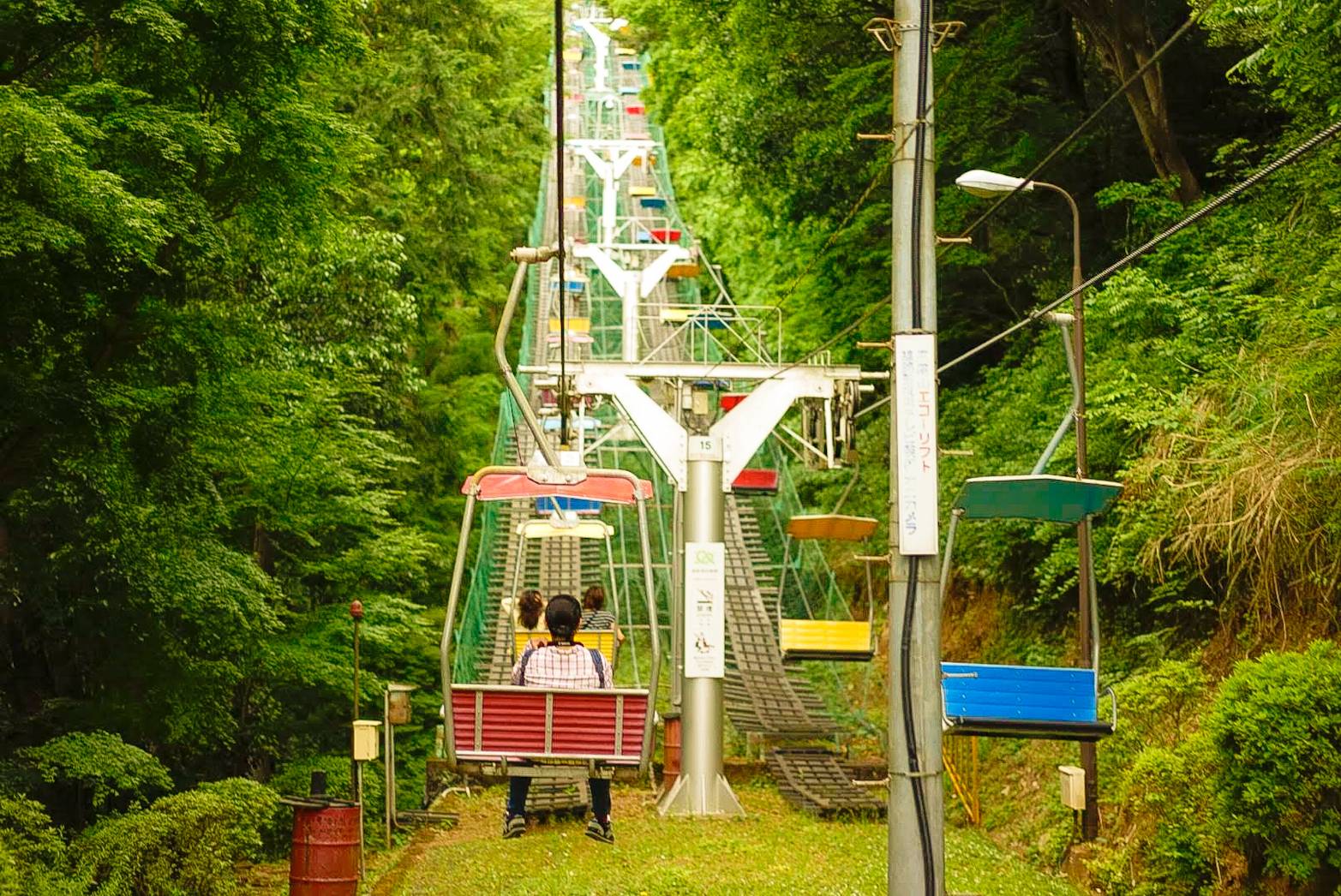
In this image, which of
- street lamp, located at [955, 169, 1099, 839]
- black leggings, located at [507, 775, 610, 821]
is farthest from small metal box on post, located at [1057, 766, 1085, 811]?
black leggings, located at [507, 775, 610, 821]

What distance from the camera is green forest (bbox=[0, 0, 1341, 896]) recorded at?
41.2 feet

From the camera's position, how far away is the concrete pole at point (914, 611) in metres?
8.64

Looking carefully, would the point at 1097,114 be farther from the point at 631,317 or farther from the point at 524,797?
the point at 631,317

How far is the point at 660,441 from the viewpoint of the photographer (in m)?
→ 16.5

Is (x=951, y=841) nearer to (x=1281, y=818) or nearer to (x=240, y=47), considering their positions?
(x=1281, y=818)

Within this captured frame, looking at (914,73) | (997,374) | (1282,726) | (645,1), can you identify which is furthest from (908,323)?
(645,1)

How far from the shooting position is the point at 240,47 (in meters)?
14.2

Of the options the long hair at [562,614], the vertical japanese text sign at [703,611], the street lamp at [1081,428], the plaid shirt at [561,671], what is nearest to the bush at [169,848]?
the plaid shirt at [561,671]

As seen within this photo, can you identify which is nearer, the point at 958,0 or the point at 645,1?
the point at 958,0

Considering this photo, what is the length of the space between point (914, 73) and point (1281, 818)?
5.77 m

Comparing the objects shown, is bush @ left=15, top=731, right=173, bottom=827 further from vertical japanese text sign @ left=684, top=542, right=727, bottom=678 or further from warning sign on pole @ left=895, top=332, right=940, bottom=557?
warning sign on pole @ left=895, top=332, right=940, bottom=557

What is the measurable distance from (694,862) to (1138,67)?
11.7 metres

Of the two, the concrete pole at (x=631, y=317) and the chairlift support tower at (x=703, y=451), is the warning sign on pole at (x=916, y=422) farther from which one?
the concrete pole at (x=631, y=317)

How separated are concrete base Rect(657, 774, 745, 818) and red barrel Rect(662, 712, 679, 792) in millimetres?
1413
